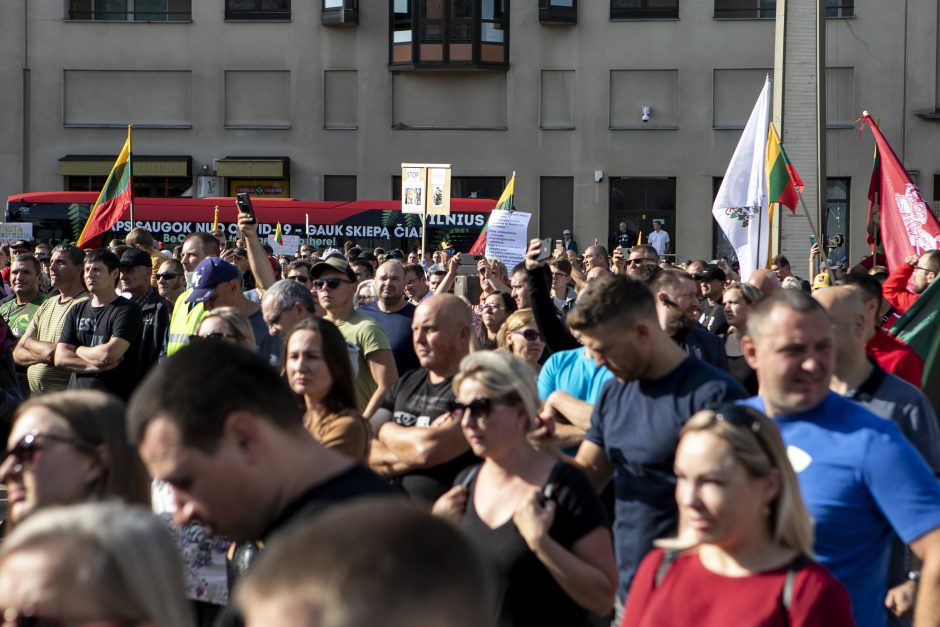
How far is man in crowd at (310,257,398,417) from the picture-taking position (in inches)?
293

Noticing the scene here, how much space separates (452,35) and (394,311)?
105ft

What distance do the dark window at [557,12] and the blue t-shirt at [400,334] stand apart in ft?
104

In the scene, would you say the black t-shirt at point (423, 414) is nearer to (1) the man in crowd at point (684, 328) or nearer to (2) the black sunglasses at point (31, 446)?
(1) the man in crowd at point (684, 328)

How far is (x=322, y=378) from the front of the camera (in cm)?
510

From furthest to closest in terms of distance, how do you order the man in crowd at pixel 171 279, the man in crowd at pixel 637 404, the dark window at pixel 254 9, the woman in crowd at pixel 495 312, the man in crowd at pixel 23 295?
the dark window at pixel 254 9
the man in crowd at pixel 23 295
the man in crowd at pixel 171 279
the woman in crowd at pixel 495 312
the man in crowd at pixel 637 404

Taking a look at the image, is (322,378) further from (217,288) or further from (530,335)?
(217,288)

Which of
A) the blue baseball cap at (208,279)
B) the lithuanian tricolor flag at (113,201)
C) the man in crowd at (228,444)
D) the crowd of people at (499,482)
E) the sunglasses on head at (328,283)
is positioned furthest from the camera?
the lithuanian tricolor flag at (113,201)

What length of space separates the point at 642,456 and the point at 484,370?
2.28 feet

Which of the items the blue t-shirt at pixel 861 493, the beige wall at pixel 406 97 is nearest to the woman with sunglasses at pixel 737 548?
the blue t-shirt at pixel 861 493

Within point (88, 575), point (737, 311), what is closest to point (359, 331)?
point (737, 311)

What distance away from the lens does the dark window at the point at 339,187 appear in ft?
132

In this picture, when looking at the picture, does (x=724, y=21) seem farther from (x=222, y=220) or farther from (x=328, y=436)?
(x=328, y=436)

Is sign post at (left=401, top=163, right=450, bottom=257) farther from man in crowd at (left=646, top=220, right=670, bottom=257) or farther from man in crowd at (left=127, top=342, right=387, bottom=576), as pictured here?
man in crowd at (left=646, top=220, right=670, bottom=257)

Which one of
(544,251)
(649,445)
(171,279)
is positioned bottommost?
(649,445)
